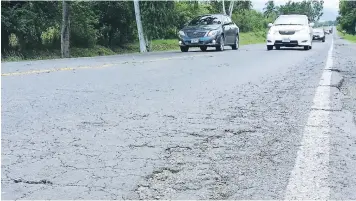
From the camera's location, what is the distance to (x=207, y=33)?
665 inches

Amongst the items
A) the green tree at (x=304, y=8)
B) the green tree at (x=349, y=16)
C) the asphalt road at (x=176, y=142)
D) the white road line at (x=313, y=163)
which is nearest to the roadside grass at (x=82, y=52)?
the asphalt road at (x=176, y=142)

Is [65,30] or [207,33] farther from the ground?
[65,30]

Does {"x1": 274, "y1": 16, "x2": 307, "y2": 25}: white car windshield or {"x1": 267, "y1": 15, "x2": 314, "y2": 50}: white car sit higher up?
{"x1": 274, "y1": 16, "x2": 307, "y2": 25}: white car windshield

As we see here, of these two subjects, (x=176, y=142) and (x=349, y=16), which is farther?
(x=349, y=16)

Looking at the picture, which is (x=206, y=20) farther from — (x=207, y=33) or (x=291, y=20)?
(x=291, y=20)

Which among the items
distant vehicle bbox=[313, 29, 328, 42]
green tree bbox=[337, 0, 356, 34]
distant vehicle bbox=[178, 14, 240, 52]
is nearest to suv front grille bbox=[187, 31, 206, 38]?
distant vehicle bbox=[178, 14, 240, 52]

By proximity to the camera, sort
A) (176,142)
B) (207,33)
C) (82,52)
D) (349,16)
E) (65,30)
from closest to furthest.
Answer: (176,142) → (207,33) → (65,30) → (82,52) → (349,16)

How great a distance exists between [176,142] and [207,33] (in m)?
14.0

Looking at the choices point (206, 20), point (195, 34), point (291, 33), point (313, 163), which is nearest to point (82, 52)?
point (206, 20)

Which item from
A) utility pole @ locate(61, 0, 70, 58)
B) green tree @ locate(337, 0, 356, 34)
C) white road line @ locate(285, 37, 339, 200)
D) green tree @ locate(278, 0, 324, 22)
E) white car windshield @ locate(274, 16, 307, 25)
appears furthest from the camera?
green tree @ locate(278, 0, 324, 22)

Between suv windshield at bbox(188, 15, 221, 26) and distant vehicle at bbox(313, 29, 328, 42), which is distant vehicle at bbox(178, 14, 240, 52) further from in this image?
distant vehicle at bbox(313, 29, 328, 42)

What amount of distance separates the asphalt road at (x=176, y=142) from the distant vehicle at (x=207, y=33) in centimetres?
1091

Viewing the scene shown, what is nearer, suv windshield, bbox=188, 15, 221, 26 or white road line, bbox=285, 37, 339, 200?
white road line, bbox=285, 37, 339, 200

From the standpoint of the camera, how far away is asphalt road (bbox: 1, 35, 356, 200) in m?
2.34
